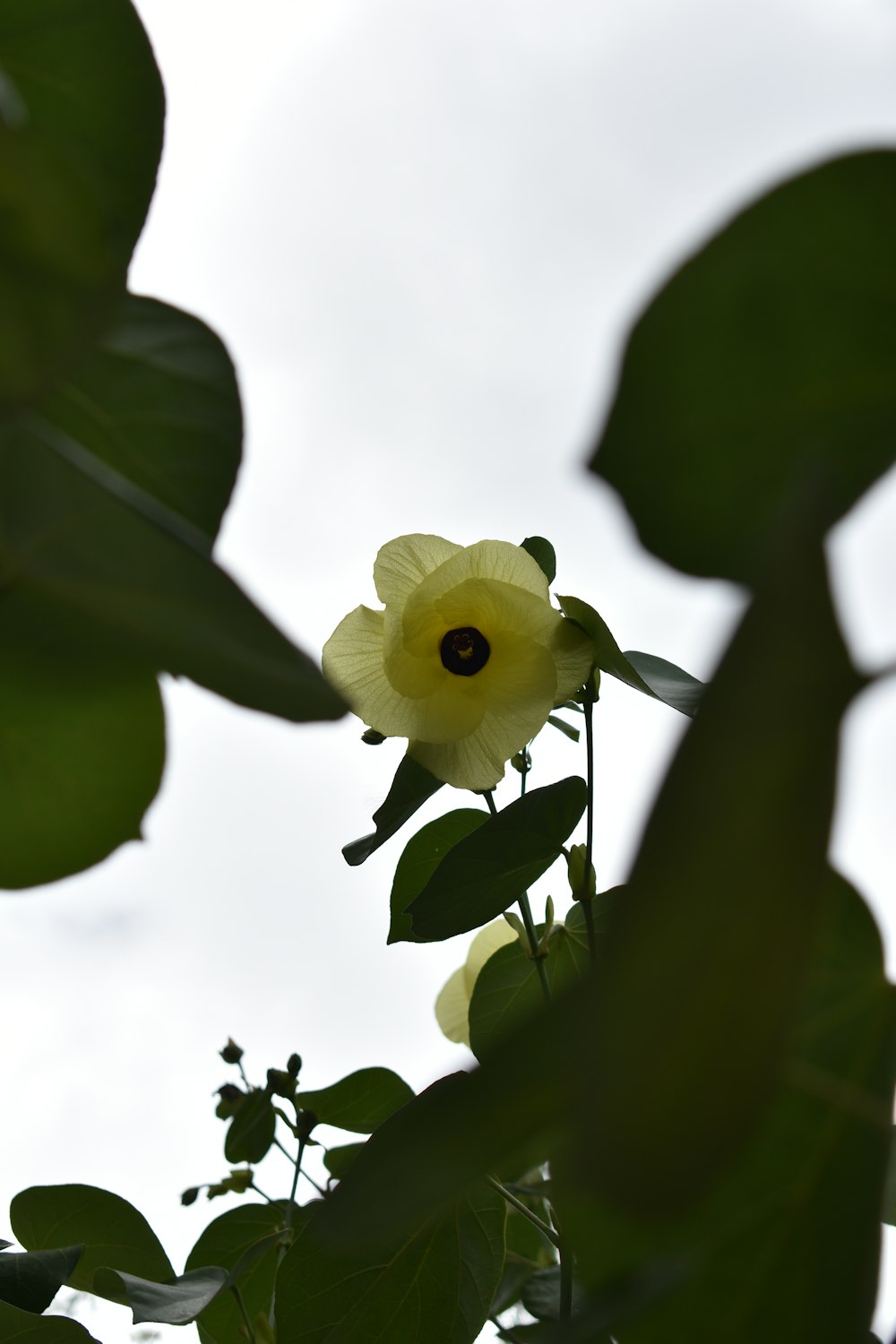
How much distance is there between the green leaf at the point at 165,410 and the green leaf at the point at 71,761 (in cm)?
7

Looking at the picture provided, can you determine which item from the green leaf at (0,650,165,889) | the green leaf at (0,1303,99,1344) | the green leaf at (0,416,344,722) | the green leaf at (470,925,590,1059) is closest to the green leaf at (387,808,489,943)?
the green leaf at (470,925,590,1059)

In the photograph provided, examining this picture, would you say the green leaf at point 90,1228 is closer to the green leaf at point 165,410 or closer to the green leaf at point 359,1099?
the green leaf at point 359,1099

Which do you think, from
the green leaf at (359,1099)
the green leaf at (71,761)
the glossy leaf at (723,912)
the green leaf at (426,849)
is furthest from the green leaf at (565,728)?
the glossy leaf at (723,912)

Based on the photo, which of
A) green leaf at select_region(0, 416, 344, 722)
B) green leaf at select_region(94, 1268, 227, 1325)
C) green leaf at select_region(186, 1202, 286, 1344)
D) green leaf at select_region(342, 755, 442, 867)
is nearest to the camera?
green leaf at select_region(0, 416, 344, 722)

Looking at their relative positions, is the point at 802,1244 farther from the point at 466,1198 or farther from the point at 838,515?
the point at 466,1198

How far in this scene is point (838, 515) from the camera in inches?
10.2

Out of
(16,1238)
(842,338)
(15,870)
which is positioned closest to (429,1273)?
(16,1238)

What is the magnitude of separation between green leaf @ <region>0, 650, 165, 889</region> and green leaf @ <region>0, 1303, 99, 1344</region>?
1.24ft

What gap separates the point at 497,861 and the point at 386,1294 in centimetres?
33

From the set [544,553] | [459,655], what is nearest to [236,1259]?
[459,655]

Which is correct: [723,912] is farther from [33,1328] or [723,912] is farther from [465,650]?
[465,650]

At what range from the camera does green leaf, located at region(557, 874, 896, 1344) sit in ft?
0.97

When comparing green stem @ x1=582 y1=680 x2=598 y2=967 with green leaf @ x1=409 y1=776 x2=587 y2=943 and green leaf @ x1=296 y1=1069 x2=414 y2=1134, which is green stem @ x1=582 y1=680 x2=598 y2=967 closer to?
green leaf @ x1=409 y1=776 x2=587 y2=943

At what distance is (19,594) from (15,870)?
118 millimetres
